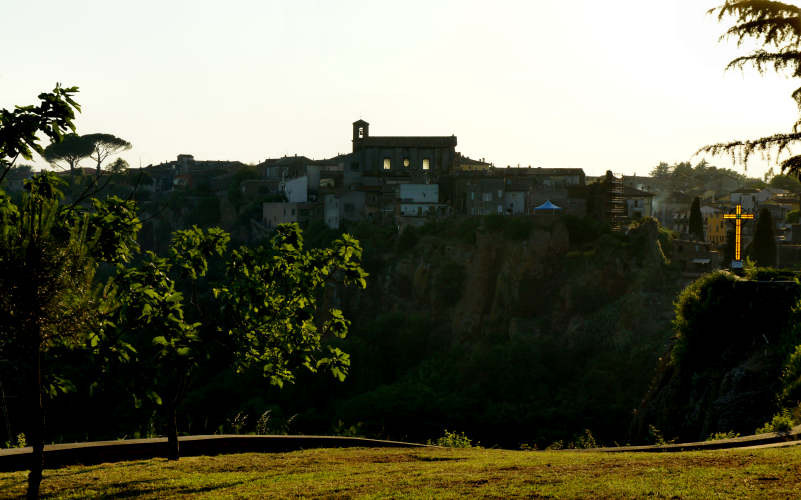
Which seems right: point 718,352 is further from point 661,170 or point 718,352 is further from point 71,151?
point 661,170

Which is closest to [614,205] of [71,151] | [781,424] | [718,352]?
[718,352]

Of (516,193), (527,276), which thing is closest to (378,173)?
(516,193)

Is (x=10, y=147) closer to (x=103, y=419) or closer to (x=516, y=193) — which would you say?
(x=103, y=419)

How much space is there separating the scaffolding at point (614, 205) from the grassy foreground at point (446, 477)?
57010 mm

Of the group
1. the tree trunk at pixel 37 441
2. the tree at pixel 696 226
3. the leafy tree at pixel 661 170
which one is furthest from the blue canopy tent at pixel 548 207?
the leafy tree at pixel 661 170

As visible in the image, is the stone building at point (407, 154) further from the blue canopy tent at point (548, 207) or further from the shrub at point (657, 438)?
the shrub at point (657, 438)

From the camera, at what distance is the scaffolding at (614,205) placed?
68.8 m

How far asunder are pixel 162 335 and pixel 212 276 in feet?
258

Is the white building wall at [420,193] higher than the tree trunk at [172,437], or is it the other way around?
the white building wall at [420,193]

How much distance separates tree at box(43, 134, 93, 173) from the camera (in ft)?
379

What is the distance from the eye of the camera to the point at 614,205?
229ft

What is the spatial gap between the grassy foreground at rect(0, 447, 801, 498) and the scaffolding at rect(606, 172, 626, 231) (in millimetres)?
57010

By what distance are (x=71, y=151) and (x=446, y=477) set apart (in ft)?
383

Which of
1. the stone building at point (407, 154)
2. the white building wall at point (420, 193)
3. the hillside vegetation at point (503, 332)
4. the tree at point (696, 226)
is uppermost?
the stone building at point (407, 154)
